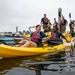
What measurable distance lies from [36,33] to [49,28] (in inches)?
370

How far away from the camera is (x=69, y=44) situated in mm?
13469

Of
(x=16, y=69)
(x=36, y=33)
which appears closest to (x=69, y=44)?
(x=36, y=33)

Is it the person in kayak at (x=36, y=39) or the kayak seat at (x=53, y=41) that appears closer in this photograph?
the person in kayak at (x=36, y=39)

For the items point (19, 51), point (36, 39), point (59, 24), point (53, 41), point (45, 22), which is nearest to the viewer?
point (19, 51)

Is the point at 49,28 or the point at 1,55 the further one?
the point at 49,28

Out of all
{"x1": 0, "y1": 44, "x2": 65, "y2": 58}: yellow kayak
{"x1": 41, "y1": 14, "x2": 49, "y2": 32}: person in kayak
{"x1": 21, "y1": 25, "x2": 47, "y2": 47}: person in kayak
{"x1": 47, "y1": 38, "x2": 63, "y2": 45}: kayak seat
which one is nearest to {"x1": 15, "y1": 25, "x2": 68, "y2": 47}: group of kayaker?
{"x1": 21, "y1": 25, "x2": 47, "y2": 47}: person in kayak

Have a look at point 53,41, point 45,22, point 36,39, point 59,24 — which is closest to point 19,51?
point 36,39

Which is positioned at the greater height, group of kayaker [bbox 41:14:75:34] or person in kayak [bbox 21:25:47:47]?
group of kayaker [bbox 41:14:75:34]

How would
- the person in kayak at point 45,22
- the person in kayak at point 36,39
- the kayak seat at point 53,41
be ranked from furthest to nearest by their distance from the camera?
the person in kayak at point 45,22
the kayak seat at point 53,41
the person in kayak at point 36,39

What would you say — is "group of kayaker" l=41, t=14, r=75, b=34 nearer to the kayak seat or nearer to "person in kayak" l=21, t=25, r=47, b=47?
the kayak seat

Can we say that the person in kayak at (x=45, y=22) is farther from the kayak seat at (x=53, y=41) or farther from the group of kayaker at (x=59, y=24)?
the kayak seat at (x=53, y=41)

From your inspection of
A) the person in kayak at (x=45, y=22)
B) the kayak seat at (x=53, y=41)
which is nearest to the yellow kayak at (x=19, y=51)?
the kayak seat at (x=53, y=41)

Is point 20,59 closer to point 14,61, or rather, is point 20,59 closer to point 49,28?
point 14,61

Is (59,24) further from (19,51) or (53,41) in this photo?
(19,51)
